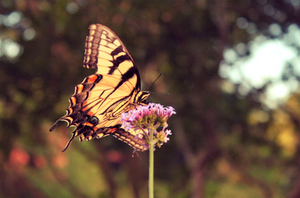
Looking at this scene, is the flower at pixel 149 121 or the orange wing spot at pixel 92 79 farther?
the orange wing spot at pixel 92 79

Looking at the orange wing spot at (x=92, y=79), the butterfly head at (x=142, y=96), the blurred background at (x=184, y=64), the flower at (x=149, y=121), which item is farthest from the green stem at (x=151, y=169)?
the blurred background at (x=184, y=64)

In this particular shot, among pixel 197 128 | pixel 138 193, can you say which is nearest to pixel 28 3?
pixel 197 128

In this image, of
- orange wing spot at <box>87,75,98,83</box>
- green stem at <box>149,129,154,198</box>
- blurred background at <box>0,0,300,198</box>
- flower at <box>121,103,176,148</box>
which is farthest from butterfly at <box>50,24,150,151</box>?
blurred background at <box>0,0,300,198</box>

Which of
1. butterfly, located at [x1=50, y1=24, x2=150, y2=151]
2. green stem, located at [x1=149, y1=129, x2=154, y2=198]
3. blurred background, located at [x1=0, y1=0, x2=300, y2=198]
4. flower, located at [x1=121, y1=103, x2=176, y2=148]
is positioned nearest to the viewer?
green stem, located at [x1=149, y1=129, x2=154, y2=198]

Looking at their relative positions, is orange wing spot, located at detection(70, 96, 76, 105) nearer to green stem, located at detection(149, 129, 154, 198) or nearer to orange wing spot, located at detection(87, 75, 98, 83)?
orange wing spot, located at detection(87, 75, 98, 83)

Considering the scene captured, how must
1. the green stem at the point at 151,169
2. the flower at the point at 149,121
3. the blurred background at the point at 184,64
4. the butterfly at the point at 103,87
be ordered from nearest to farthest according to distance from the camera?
the green stem at the point at 151,169, the flower at the point at 149,121, the butterfly at the point at 103,87, the blurred background at the point at 184,64

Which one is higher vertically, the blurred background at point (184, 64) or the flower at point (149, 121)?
the blurred background at point (184, 64)

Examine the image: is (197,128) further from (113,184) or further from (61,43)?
(61,43)

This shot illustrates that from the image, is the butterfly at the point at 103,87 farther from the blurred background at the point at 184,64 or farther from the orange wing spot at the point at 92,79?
the blurred background at the point at 184,64

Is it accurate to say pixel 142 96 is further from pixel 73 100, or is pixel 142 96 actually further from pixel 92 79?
pixel 73 100
